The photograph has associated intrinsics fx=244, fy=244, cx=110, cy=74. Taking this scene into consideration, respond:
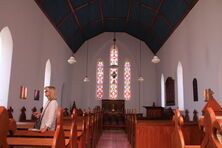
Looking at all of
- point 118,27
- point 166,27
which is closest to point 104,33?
point 118,27

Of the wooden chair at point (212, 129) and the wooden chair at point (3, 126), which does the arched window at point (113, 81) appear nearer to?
the wooden chair at point (212, 129)

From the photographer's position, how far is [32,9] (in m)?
9.12

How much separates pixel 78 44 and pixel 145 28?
5.00 metres

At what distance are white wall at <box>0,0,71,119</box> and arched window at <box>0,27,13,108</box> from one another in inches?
5.9

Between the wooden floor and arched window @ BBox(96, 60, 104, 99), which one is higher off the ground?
arched window @ BBox(96, 60, 104, 99)

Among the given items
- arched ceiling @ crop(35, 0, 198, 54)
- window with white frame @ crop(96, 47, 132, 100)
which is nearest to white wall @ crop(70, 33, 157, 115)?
window with white frame @ crop(96, 47, 132, 100)

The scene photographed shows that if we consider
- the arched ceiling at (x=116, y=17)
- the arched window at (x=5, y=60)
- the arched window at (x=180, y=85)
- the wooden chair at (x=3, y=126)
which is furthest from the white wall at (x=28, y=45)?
the arched window at (x=180, y=85)

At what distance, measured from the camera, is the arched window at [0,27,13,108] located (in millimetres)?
7418

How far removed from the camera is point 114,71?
57.2ft

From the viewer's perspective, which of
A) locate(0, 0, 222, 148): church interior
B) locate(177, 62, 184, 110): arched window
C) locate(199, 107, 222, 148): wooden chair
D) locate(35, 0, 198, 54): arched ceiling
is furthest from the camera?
locate(177, 62, 184, 110): arched window

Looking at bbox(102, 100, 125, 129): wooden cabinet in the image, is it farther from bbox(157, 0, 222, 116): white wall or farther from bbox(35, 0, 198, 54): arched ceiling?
bbox(157, 0, 222, 116): white wall

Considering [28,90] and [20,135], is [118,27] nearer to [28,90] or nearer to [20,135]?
[28,90]

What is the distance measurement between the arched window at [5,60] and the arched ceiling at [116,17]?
8.05ft

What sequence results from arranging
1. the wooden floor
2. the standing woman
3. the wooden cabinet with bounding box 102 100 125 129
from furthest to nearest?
the wooden cabinet with bounding box 102 100 125 129
the wooden floor
the standing woman
